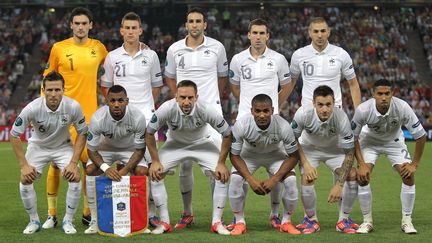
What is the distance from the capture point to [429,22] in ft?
114

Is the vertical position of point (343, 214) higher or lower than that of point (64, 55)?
lower

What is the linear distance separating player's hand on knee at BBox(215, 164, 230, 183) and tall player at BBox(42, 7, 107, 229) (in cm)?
172

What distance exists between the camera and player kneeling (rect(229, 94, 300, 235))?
8508 mm

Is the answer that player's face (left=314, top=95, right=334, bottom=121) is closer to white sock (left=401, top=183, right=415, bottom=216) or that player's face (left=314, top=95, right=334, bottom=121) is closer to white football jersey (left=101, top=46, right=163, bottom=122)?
white sock (left=401, top=183, right=415, bottom=216)

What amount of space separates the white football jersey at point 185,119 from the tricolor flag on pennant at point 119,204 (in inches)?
26.5

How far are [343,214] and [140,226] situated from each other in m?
2.31

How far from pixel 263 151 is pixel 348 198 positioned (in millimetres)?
1108

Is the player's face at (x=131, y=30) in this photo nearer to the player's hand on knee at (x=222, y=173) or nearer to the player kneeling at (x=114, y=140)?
the player kneeling at (x=114, y=140)

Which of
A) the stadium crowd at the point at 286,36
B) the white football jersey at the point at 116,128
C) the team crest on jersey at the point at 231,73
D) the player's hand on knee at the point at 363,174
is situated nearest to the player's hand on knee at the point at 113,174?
the white football jersey at the point at 116,128

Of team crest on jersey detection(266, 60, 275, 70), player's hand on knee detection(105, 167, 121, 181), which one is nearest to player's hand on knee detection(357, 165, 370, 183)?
team crest on jersey detection(266, 60, 275, 70)

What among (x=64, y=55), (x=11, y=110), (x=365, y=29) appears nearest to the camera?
(x=64, y=55)

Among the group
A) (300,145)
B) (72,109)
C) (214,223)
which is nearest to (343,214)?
(300,145)

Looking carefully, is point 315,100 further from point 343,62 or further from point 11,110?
point 11,110

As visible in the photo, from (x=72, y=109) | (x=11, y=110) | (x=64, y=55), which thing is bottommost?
(x=11, y=110)
